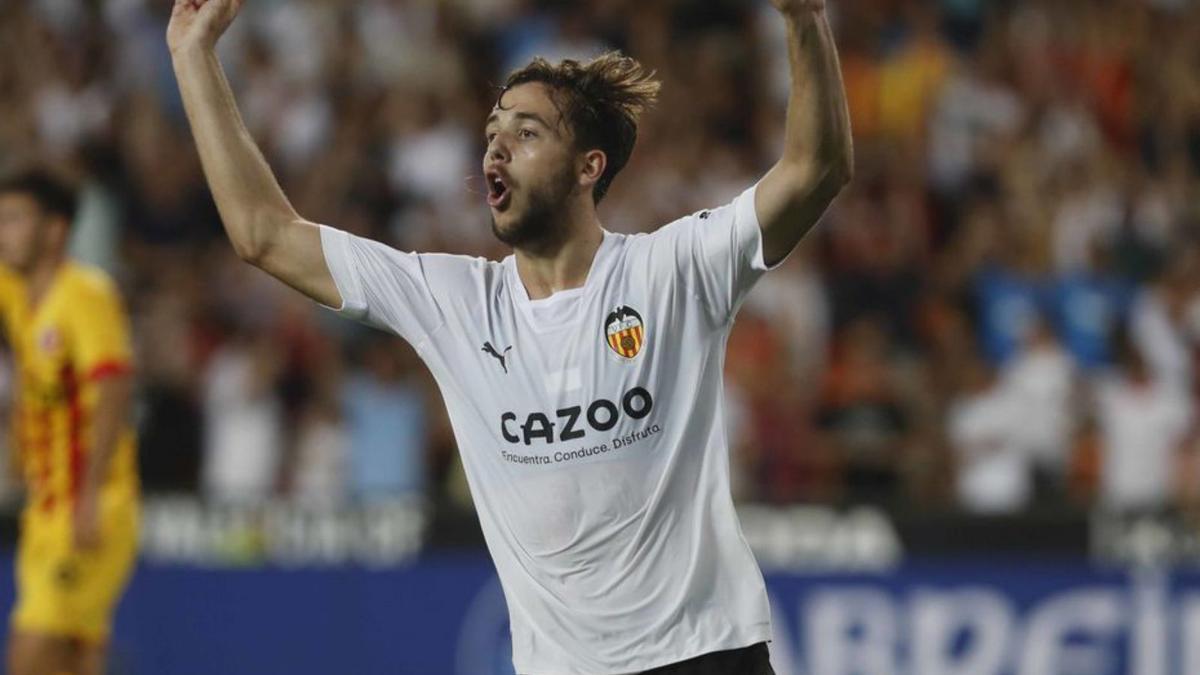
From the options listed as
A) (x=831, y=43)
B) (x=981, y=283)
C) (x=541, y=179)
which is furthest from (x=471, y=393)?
(x=981, y=283)

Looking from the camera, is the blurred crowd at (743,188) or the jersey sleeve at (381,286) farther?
the blurred crowd at (743,188)

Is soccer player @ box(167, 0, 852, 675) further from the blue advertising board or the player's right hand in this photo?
the blue advertising board

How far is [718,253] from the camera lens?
4.60 metres

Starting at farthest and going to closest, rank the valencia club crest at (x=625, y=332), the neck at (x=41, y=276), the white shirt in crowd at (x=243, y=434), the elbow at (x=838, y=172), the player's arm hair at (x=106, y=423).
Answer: the white shirt in crowd at (x=243, y=434)
the neck at (x=41, y=276)
the player's arm hair at (x=106, y=423)
the valencia club crest at (x=625, y=332)
the elbow at (x=838, y=172)

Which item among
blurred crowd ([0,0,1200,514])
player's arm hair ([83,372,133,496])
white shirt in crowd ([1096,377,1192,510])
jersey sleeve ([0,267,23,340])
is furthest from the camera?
blurred crowd ([0,0,1200,514])

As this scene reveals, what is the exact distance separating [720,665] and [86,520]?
3.68 m

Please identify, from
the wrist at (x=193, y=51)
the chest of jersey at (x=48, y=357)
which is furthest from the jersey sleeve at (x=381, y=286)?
the chest of jersey at (x=48, y=357)

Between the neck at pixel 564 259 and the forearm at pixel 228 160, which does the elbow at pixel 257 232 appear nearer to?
the forearm at pixel 228 160

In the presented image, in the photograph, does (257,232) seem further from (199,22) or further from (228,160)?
(199,22)

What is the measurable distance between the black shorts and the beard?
3.31 feet

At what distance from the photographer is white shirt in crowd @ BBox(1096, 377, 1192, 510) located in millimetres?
11148

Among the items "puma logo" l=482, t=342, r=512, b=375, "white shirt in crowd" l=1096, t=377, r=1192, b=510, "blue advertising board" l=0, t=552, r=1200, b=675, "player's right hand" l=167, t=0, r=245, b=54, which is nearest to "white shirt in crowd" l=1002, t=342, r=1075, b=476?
"white shirt in crowd" l=1096, t=377, r=1192, b=510

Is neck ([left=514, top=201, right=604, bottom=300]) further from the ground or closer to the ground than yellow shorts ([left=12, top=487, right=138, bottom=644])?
further from the ground

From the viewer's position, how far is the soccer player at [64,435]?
7.70 m
